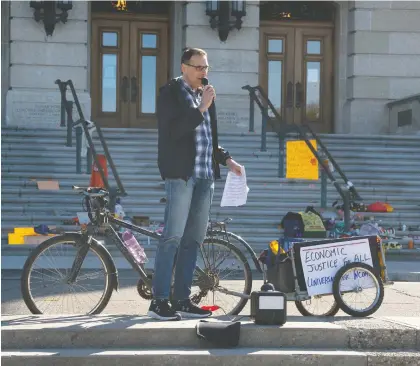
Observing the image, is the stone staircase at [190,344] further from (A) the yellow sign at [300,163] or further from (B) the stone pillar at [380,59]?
(B) the stone pillar at [380,59]

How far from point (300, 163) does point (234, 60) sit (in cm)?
599

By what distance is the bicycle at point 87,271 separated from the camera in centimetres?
710

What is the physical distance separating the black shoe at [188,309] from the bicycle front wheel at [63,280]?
1.88 ft

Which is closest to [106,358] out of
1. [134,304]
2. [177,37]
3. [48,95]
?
[134,304]

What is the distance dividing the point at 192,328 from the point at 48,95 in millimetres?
14821

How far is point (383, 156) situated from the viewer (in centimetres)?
1847

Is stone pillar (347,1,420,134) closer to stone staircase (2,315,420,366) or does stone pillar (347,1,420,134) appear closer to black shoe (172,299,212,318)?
black shoe (172,299,212,318)

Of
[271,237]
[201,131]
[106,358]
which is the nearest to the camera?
[106,358]

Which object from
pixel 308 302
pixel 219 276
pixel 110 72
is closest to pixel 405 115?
pixel 110 72

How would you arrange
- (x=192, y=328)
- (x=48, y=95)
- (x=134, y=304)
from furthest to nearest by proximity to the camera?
(x=48, y=95)
(x=134, y=304)
(x=192, y=328)

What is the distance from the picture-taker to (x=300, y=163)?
624 inches

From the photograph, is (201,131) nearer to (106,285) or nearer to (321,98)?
(106,285)

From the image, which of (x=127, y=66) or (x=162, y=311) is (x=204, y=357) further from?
(x=127, y=66)

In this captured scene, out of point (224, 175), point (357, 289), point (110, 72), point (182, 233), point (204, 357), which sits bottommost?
point (204, 357)
